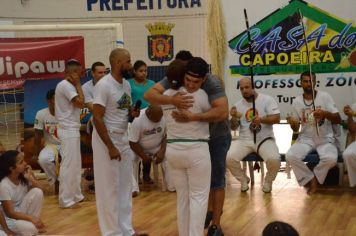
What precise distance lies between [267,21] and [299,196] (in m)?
2.52

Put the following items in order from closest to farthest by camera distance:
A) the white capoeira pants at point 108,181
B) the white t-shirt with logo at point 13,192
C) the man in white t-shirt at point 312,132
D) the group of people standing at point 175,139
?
the group of people standing at point 175,139 → the white capoeira pants at point 108,181 → the white t-shirt with logo at point 13,192 → the man in white t-shirt at point 312,132

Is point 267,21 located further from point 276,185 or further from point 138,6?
point 138,6

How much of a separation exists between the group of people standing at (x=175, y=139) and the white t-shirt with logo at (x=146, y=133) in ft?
0.04

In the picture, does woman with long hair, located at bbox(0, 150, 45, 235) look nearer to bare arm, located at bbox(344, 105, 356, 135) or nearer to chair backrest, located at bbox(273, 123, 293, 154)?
bare arm, located at bbox(344, 105, 356, 135)

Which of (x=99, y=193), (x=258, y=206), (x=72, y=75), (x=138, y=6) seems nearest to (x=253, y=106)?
(x=258, y=206)

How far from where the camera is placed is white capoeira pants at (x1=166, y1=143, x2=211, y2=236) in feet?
14.1

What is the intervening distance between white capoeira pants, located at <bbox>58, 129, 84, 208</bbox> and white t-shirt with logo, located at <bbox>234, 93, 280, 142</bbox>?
2.12 meters

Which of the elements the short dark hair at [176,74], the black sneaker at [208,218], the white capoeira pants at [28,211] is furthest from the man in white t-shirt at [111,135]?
the black sneaker at [208,218]

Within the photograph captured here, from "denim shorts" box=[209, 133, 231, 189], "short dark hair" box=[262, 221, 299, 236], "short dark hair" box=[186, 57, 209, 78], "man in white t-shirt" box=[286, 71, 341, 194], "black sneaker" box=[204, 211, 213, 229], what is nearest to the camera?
"short dark hair" box=[262, 221, 299, 236]

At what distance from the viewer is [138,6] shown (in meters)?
10.1

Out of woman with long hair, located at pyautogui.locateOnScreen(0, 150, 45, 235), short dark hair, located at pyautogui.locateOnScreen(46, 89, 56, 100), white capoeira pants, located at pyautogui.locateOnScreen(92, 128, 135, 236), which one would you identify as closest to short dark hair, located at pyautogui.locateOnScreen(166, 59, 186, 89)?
white capoeira pants, located at pyautogui.locateOnScreen(92, 128, 135, 236)

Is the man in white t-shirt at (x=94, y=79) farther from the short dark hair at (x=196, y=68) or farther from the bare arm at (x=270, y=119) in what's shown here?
the short dark hair at (x=196, y=68)

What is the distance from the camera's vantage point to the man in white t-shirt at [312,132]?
7016mm

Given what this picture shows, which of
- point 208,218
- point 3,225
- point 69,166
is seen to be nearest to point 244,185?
point 208,218
